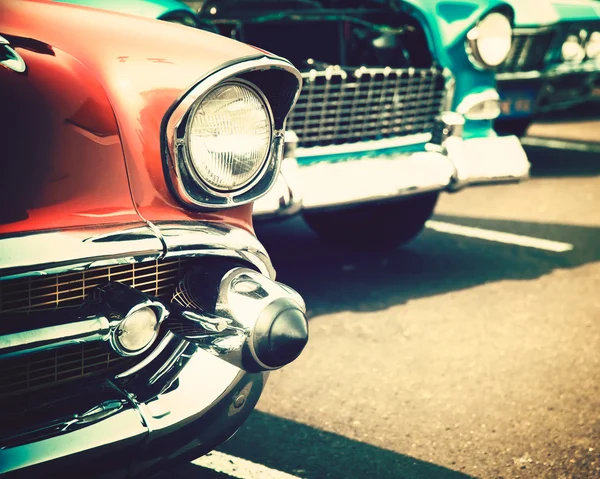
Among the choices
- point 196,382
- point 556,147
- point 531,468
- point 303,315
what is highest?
point 303,315

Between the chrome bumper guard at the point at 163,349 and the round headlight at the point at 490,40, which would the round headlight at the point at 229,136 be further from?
the round headlight at the point at 490,40

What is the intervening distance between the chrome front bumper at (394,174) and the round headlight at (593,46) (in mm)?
2982

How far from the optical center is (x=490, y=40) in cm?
340

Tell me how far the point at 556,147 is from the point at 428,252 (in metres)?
3.79

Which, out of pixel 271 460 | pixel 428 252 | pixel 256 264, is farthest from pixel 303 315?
pixel 428 252

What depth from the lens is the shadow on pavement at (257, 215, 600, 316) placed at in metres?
3.35

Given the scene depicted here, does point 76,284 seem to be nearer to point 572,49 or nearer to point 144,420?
point 144,420

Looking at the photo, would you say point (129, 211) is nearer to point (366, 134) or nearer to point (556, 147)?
point (366, 134)

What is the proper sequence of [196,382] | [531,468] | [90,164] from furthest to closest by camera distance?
1. [531,468]
2. [196,382]
3. [90,164]

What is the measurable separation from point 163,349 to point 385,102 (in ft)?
6.66

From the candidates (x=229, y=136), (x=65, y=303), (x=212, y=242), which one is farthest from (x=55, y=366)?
(x=229, y=136)

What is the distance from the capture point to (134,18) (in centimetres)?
160

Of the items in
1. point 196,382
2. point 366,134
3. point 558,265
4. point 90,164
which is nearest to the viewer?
point 90,164

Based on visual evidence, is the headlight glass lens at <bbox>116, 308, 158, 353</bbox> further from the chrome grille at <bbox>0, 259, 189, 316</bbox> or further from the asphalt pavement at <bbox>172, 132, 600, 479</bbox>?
the asphalt pavement at <bbox>172, 132, 600, 479</bbox>
